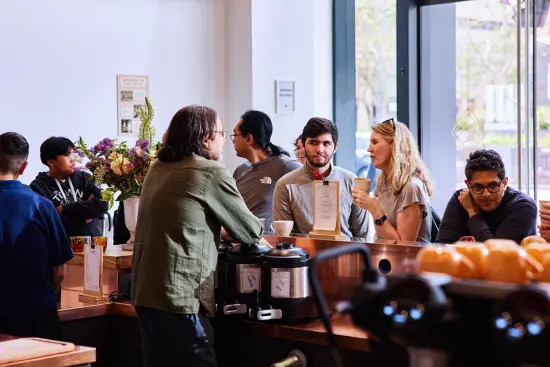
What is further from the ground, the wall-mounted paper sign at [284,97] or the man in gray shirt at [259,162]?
the wall-mounted paper sign at [284,97]

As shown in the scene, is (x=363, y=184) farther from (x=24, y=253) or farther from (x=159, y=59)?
(x=159, y=59)

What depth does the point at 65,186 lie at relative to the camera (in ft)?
17.5

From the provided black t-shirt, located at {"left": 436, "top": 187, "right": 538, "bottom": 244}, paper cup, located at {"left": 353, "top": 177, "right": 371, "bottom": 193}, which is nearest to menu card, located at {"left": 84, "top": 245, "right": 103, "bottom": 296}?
paper cup, located at {"left": 353, "top": 177, "right": 371, "bottom": 193}

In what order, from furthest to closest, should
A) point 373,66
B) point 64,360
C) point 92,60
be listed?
point 373,66 → point 92,60 → point 64,360

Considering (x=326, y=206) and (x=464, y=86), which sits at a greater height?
(x=464, y=86)

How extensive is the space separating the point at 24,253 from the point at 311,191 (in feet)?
5.09

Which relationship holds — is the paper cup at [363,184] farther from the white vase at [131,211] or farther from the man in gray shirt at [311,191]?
the white vase at [131,211]

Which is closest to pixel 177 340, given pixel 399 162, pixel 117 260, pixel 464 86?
pixel 117 260

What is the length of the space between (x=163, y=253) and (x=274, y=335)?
1.68ft

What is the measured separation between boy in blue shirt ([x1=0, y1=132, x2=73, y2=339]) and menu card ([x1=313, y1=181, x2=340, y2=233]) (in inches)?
42.5

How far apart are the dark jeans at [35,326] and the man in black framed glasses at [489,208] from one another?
164cm

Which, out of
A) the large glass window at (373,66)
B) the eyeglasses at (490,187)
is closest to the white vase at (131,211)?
the eyeglasses at (490,187)

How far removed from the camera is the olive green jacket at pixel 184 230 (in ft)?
10.3

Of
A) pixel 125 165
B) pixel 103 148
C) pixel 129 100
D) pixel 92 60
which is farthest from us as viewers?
pixel 129 100
